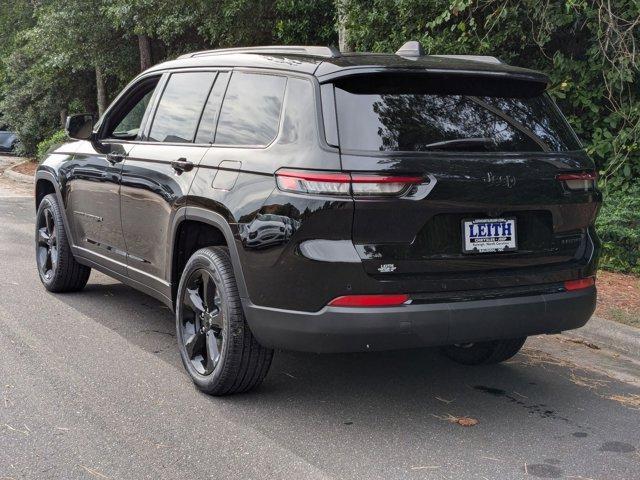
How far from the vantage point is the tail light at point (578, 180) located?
170 inches

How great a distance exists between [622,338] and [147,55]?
14377 mm

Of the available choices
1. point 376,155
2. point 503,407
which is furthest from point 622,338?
point 376,155

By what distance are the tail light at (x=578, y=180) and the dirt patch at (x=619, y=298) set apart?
6.19 ft

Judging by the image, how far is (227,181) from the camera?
4.38 m

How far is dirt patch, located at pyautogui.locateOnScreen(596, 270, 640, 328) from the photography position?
20.2 ft

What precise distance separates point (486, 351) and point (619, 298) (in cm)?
211

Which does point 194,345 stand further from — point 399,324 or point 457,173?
point 457,173

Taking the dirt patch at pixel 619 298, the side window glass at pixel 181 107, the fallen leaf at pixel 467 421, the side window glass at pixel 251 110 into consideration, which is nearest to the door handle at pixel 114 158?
the side window glass at pixel 181 107

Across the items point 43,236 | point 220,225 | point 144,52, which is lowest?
point 43,236

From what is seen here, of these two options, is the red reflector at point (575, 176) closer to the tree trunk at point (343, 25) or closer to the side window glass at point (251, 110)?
the side window glass at point (251, 110)

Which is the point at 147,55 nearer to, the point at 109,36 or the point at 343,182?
the point at 109,36

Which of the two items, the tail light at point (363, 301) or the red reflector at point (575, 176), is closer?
the tail light at point (363, 301)

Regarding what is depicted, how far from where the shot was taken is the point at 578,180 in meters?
4.38

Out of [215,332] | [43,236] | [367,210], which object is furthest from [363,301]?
[43,236]
